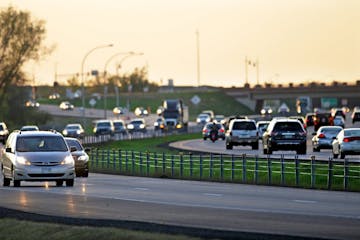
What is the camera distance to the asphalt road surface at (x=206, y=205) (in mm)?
23656

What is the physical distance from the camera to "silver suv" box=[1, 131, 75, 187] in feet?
127

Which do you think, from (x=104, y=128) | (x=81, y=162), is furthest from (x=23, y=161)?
(x=104, y=128)

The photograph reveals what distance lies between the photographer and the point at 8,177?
40.6m

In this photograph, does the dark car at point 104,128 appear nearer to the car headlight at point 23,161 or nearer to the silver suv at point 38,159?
the silver suv at point 38,159

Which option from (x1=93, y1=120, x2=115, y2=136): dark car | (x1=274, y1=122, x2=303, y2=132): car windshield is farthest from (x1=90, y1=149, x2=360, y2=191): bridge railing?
(x1=93, y1=120, x2=115, y2=136): dark car

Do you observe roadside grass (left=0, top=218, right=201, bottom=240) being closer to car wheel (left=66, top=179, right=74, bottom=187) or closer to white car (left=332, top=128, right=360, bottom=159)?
car wheel (left=66, top=179, right=74, bottom=187)

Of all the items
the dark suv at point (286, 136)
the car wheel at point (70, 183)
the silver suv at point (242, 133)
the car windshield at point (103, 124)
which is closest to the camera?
the car wheel at point (70, 183)

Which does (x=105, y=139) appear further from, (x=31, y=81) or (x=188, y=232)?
(x=188, y=232)

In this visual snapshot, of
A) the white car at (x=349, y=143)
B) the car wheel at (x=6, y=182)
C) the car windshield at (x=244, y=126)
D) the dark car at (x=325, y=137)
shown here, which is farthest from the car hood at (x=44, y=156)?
the car windshield at (x=244, y=126)

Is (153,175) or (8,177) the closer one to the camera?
(8,177)

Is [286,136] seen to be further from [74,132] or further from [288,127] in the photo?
[74,132]

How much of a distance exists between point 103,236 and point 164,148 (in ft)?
213

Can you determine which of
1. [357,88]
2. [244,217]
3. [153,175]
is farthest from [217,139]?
[357,88]

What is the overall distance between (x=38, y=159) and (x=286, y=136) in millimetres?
25141
